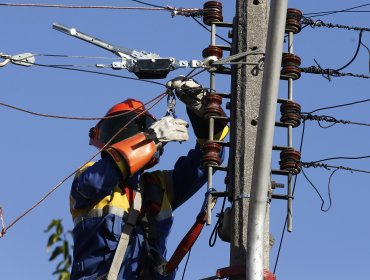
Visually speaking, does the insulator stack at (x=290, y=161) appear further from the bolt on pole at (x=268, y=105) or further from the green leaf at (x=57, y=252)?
the green leaf at (x=57, y=252)

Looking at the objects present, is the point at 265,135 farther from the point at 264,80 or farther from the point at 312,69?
the point at 312,69

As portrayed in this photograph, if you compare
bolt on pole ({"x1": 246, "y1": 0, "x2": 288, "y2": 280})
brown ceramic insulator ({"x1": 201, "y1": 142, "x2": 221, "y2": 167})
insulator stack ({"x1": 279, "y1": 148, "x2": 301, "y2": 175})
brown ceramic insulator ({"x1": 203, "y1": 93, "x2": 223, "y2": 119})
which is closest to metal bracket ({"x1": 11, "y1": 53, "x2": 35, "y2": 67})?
brown ceramic insulator ({"x1": 203, "y1": 93, "x2": 223, "y2": 119})

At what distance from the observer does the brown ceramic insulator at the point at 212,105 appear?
9594 millimetres

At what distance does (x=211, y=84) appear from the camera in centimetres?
977

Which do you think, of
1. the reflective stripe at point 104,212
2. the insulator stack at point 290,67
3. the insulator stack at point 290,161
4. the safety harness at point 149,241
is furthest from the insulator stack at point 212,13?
the reflective stripe at point 104,212

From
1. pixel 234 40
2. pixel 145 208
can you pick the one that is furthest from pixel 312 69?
pixel 145 208

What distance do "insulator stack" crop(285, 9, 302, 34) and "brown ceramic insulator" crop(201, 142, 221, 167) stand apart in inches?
46.9

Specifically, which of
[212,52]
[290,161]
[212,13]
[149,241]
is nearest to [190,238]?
A: [149,241]

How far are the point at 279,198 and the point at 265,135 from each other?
3.70 ft

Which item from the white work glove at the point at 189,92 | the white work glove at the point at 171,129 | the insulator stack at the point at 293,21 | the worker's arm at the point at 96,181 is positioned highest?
the insulator stack at the point at 293,21

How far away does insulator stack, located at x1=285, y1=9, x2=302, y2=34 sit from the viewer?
32.7 feet

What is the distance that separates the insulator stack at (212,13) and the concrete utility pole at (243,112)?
238mm

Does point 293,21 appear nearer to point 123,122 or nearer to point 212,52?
point 212,52

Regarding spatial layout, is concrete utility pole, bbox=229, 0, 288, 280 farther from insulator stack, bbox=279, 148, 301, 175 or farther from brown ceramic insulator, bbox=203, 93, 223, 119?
insulator stack, bbox=279, 148, 301, 175
